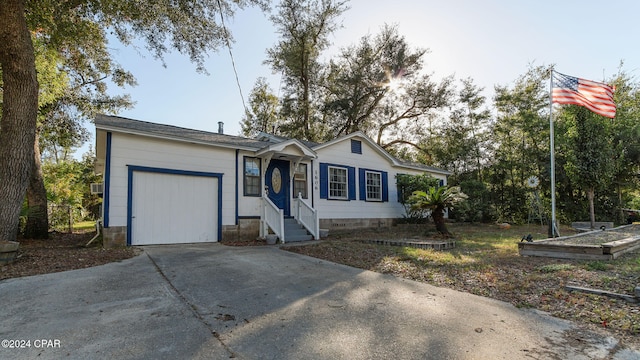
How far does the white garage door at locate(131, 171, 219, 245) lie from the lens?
744 cm

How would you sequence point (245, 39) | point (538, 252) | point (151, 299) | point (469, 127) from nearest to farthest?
point (151, 299) → point (538, 252) → point (245, 39) → point (469, 127)

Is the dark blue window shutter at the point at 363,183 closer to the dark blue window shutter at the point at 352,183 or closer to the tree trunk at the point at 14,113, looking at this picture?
the dark blue window shutter at the point at 352,183

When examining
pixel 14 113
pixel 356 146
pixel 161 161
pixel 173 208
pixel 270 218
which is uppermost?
pixel 356 146

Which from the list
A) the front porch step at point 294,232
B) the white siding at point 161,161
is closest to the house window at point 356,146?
the front porch step at point 294,232

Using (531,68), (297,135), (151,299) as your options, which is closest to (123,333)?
(151,299)

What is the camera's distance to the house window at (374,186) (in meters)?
12.9

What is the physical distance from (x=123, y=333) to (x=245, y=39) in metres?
9.82

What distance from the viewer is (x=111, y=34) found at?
31.7 ft

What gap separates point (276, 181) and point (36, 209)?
293 inches

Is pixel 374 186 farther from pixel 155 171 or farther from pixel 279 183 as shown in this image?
pixel 155 171

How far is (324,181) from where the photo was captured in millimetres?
11406

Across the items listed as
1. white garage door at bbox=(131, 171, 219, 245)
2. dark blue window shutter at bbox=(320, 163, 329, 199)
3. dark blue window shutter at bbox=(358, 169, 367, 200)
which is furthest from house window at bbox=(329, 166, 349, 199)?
white garage door at bbox=(131, 171, 219, 245)

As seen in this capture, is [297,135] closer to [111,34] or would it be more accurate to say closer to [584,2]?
[111,34]

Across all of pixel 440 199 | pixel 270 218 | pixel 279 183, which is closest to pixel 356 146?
pixel 279 183
